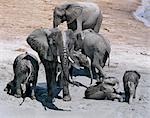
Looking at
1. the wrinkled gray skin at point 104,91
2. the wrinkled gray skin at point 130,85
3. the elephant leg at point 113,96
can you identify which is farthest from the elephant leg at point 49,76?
the wrinkled gray skin at point 130,85

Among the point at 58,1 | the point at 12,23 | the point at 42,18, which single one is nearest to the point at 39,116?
the point at 12,23

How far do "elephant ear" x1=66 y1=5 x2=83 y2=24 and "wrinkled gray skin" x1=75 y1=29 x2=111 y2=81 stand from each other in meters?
1.57

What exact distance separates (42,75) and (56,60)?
7.44ft

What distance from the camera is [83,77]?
43.7 feet

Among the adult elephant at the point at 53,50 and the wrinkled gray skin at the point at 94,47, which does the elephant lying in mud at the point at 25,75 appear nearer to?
the adult elephant at the point at 53,50

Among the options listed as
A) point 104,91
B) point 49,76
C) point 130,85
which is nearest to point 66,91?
point 49,76

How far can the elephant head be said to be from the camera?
14.4 metres

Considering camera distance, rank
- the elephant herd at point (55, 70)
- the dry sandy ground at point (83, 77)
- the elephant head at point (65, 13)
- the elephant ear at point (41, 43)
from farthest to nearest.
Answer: the elephant head at point (65, 13), the elephant ear at point (41, 43), the elephant herd at point (55, 70), the dry sandy ground at point (83, 77)

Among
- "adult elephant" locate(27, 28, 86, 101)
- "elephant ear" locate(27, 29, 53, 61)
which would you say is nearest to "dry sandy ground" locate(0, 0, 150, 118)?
"adult elephant" locate(27, 28, 86, 101)

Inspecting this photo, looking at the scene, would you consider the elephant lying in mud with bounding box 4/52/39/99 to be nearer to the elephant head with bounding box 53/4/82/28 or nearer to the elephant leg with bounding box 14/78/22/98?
the elephant leg with bounding box 14/78/22/98

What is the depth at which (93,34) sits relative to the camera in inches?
512

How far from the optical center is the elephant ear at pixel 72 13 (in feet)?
47.5

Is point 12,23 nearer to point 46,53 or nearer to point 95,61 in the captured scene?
point 95,61

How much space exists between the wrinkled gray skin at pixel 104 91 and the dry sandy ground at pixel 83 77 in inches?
5.4
